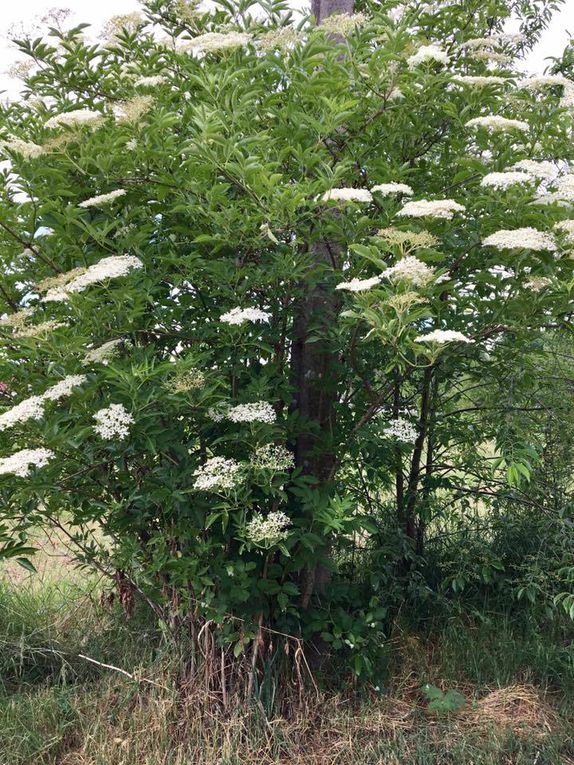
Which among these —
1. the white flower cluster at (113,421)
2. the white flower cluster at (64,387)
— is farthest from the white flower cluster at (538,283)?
the white flower cluster at (64,387)

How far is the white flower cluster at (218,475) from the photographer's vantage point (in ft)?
8.09

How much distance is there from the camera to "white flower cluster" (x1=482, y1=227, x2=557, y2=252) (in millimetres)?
2229

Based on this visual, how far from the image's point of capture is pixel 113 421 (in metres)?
2.38

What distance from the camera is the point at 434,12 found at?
3445 mm

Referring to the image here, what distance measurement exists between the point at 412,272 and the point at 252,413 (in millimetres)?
720

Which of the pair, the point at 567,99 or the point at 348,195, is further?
the point at 567,99

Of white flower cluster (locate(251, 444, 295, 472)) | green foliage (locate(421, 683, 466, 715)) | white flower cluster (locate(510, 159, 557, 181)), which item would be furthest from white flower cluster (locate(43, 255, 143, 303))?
green foliage (locate(421, 683, 466, 715))

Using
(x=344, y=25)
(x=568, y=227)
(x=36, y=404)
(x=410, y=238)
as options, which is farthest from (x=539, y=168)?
(x=36, y=404)

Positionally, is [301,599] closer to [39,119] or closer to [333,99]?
[333,99]

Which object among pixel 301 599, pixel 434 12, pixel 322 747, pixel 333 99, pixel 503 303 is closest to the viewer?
pixel 333 99

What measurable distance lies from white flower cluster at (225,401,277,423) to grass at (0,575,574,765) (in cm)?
118

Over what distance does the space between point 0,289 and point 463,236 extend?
1739 mm

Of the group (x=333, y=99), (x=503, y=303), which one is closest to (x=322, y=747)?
(x=503, y=303)

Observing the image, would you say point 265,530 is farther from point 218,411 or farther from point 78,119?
point 78,119
